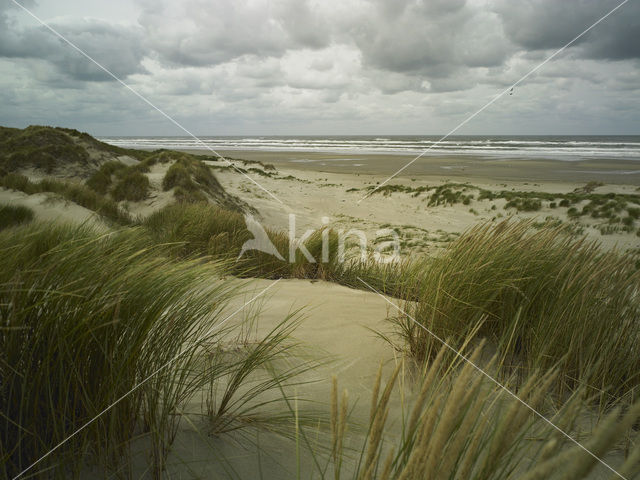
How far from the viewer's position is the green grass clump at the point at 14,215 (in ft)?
17.1

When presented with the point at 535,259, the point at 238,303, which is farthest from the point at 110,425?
the point at 535,259

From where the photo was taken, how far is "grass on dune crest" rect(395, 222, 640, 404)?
6.39ft

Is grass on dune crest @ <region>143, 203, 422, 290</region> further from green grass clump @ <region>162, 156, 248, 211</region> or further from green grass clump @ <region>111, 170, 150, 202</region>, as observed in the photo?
green grass clump @ <region>111, 170, 150, 202</region>

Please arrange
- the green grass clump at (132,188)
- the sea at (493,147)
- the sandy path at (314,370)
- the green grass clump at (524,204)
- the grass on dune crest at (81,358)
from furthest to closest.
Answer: the sea at (493,147)
the green grass clump at (524,204)
the green grass clump at (132,188)
the sandy path at (314,370)
the grass on dune crest at (81,358)

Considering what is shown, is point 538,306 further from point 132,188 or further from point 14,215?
point 132,188

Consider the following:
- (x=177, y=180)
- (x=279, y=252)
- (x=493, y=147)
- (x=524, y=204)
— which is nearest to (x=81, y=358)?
(x=279, y=252)

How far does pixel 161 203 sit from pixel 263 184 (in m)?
9.64

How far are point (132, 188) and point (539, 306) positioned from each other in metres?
10.2

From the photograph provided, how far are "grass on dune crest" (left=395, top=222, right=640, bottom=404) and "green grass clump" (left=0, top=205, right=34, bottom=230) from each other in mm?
5596

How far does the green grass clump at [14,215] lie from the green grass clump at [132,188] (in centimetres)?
399

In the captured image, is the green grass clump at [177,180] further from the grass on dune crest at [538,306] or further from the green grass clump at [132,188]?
the grass on dune crest at [538,306]

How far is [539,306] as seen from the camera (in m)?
2.34

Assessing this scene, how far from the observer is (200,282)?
1766 mm

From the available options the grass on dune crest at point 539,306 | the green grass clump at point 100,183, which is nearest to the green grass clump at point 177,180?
Result: the green grass clump at point 100,183
